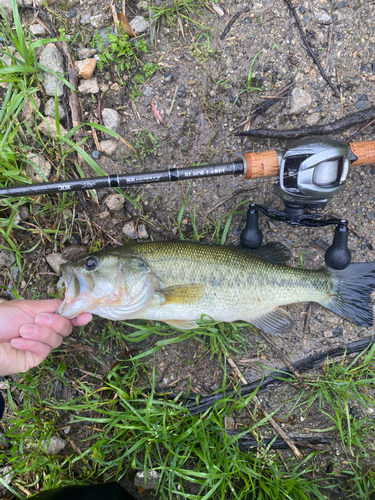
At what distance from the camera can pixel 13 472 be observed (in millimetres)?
3361

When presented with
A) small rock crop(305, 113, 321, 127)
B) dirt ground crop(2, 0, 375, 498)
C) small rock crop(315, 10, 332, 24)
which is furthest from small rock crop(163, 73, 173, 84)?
small rock crop(315, 10, 332, 24)

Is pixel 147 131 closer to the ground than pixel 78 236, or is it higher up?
higher up

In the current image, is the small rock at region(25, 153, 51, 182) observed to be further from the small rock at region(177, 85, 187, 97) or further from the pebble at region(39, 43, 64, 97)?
the small rock at region(177, 85, 187, 97)

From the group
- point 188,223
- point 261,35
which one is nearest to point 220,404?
Result: point 188,223

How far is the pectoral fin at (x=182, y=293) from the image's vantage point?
2.92 m

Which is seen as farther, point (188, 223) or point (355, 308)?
point (188, 223)

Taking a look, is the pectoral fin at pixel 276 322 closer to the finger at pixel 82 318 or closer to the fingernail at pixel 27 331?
the finger at pixel 82 318

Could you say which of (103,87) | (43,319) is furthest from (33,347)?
(103,87)

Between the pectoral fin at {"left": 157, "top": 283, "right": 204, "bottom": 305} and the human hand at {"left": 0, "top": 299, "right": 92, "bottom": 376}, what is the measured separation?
Result: 97 cm

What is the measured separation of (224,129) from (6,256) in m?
2.78

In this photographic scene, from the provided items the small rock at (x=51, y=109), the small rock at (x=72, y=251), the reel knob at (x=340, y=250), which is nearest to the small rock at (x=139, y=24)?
the small rock at (x=51, y=109)

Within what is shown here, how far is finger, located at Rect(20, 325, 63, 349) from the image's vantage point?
9.16ft

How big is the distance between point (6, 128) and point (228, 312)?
121 inches

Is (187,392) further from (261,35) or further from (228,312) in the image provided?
(261,35)
